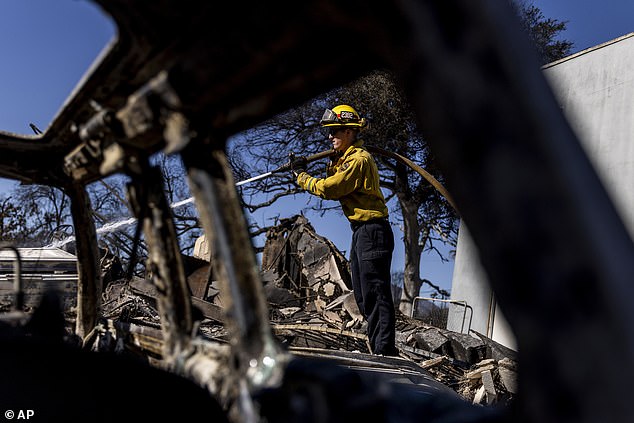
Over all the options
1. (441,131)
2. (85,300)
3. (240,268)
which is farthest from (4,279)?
(441,131)

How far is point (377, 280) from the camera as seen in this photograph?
457cm

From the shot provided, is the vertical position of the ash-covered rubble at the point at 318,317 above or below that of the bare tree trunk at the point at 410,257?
below

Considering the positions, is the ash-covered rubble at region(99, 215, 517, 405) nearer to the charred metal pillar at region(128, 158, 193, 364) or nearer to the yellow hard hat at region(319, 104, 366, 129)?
the charred metal pillar at region(128, 158, 193, 364)

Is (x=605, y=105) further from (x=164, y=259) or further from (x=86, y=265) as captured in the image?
(x=164, y=259)

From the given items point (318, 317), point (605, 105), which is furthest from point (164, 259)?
point (605, 105)

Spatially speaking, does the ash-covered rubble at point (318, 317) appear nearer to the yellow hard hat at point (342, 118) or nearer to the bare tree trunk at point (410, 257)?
the yellow hard hat at point (342, 118)

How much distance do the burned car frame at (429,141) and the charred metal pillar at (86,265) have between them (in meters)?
0.70

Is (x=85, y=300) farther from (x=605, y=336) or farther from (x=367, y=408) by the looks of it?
(x=605, y=336)

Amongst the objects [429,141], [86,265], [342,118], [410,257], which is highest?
[342,118]

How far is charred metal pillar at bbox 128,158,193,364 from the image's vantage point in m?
1.17

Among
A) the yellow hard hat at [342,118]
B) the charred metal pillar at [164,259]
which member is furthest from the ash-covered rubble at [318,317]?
the yellow hard hat at [342,118]

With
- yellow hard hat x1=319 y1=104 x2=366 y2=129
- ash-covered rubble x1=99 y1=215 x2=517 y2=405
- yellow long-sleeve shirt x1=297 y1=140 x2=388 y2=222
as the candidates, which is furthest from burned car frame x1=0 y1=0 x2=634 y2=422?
yellow hard hat x1=319 y1=104 x2=366 y2=129

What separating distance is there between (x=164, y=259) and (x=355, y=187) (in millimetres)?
3503

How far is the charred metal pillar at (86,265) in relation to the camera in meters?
1.94
